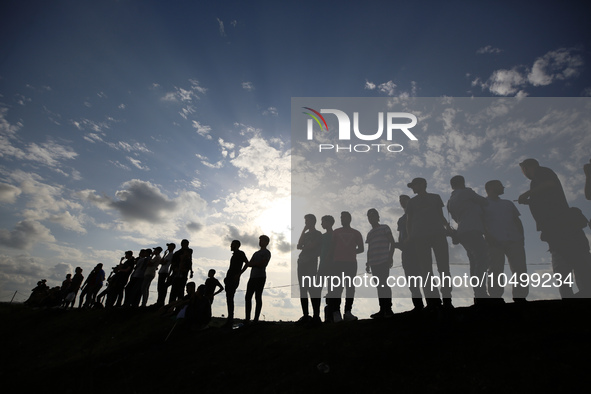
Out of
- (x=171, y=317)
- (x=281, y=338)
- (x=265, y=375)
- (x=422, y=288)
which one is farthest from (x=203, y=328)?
(x=422, y=288)

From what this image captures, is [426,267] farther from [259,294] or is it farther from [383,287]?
[259,294]

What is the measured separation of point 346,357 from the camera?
15.9 ft

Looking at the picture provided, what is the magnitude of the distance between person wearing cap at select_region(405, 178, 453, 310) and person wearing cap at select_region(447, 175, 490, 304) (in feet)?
1.14

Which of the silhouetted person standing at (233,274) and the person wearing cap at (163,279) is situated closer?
the silhouetted person standing at (233,274)

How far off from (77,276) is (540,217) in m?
19.5

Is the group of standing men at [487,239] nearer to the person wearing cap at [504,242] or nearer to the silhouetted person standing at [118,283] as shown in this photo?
the person wearing cap at [504,242]

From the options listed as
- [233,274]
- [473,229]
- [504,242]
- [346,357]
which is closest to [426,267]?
[473,229]

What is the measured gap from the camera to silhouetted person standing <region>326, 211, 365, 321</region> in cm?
743

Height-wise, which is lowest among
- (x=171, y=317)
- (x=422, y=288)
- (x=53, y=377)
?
(x=53, y=377)

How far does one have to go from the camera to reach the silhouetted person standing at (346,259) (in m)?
7.43

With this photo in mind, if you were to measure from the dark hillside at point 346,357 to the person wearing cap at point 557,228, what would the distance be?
1.10 metres

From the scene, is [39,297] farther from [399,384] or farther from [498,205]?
[498,205]

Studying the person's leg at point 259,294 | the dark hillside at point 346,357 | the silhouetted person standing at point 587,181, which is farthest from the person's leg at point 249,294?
the silhouetted person standing at point 587,181

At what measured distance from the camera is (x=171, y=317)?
9.67 metres
